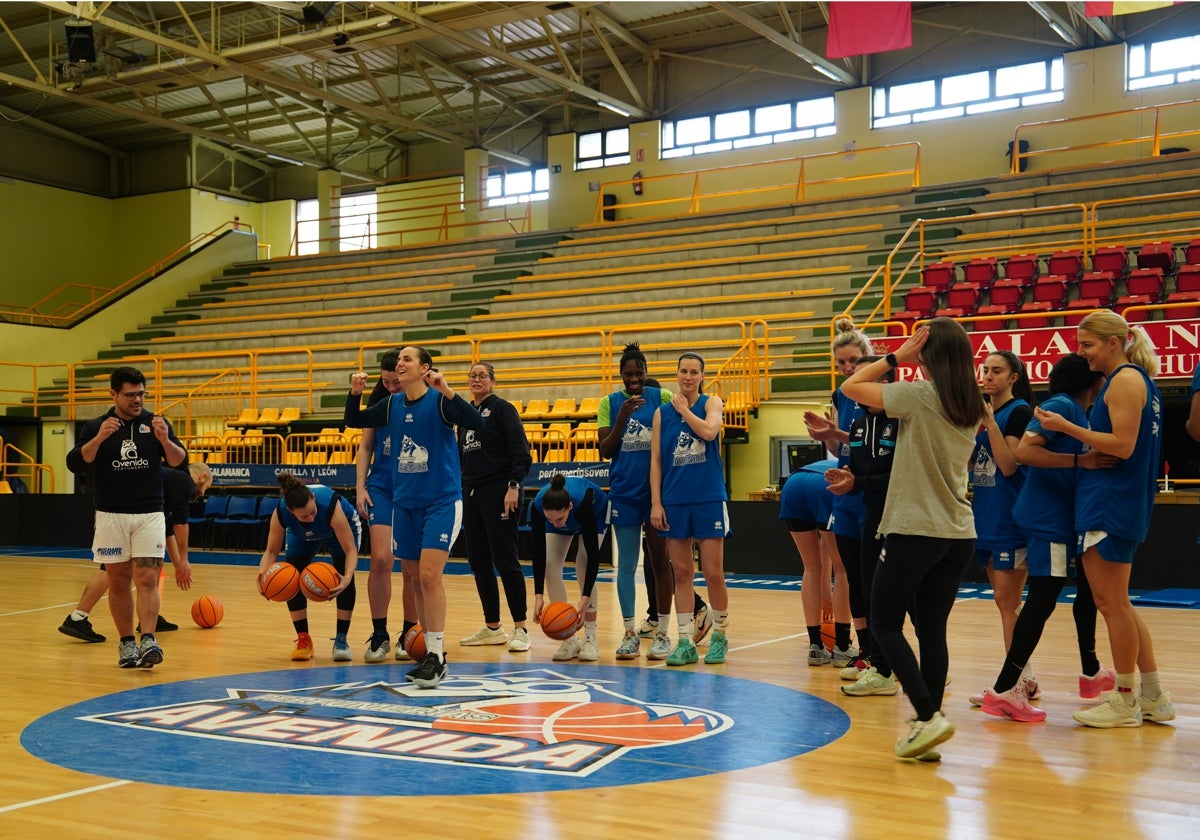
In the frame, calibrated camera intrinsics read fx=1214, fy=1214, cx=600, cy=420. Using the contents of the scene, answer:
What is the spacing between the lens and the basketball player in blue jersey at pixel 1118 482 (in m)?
5.04

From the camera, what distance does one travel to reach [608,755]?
15.4 feet

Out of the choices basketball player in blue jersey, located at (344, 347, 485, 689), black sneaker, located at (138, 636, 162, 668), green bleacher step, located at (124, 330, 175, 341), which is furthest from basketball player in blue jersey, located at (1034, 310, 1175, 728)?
green bleacher step, located at (124, 330, 175, 341)

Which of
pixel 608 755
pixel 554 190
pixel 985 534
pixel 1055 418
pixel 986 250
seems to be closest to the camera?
pixel 608 755

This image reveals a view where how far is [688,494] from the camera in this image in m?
6.87

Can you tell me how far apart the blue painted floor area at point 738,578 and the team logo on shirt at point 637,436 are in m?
3.69

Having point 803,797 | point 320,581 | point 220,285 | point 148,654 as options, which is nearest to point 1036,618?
point 803,797

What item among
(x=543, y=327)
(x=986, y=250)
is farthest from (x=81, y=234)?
(x=986, y=250)

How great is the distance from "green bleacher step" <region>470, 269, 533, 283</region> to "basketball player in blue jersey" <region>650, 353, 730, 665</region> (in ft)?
55.5

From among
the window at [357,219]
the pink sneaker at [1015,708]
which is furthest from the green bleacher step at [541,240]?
the pink sneaker at [1015,708]

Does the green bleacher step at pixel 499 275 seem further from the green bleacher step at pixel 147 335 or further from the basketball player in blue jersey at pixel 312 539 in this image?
the basketball player in blue jersey at pixel 312 539

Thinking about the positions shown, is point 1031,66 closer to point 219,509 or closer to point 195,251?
point 219,509

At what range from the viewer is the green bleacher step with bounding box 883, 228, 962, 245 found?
757 inches

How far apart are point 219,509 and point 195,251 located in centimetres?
1272

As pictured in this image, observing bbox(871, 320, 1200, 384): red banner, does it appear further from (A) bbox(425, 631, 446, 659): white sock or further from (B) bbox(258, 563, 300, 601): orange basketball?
(A) bbox(425, 631, 446, 659): white sock
